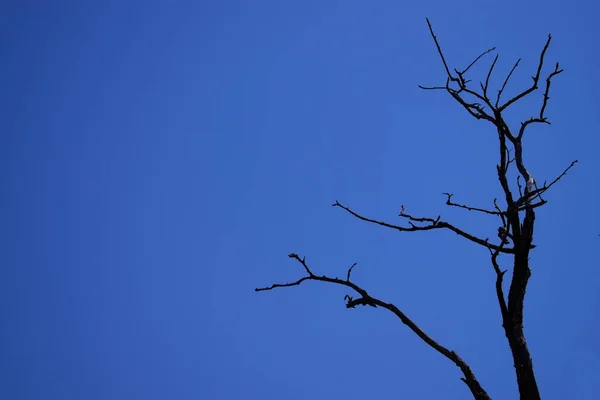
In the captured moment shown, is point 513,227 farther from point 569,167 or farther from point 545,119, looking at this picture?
point 545,119

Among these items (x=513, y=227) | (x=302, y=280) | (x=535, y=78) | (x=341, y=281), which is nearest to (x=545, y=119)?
(x=535, y=78)

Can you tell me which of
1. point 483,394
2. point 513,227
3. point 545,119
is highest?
point 545,119

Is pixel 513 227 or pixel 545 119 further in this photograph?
pixel 545 119

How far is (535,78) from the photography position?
376 centimetres

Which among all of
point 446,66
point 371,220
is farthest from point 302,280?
point 446,66

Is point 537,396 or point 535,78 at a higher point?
point 535,78

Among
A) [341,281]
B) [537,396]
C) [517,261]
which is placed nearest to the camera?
[537,396]

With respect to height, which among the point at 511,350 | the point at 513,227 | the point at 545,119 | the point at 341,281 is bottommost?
the point at 511,350

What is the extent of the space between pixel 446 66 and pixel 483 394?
246 cm

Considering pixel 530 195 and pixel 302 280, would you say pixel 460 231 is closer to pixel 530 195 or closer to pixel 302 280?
pixel 530 195

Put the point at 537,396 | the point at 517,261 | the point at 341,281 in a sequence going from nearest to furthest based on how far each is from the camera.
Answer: the point at 537,396 < the point at 517,261 < the point at 341,281

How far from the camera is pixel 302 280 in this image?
389 cm

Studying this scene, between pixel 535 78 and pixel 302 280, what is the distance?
2.38 metres

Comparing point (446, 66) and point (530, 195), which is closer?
point (530, 195)
